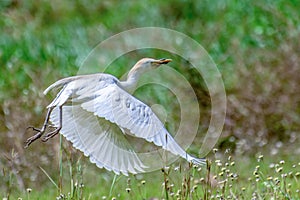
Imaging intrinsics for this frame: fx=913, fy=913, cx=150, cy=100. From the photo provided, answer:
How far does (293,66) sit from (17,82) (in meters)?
2.80

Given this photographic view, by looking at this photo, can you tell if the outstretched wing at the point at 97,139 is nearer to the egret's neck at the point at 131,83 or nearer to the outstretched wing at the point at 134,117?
the egret's neck at the point at 131,83

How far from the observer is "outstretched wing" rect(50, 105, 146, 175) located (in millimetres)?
5387

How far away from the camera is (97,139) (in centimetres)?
546

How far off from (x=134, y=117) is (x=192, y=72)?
3.81m

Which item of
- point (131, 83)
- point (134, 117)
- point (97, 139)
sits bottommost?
point (134, 117)

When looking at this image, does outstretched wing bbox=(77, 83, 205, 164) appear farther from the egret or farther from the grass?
the grass

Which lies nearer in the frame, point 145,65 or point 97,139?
point 97,139

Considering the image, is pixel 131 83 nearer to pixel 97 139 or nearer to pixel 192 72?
pixel 97 139

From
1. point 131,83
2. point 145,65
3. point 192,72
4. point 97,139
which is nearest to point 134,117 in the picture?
point 97,139

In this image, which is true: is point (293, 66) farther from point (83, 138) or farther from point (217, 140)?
point (83, 138)

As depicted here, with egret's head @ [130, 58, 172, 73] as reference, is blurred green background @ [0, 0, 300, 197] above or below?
above

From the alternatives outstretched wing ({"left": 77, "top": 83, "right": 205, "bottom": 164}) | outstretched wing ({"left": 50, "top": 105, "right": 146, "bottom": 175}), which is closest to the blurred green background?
outstretched wing ({"left": 50, "top": 105, "right": 146, "bottom": 175})

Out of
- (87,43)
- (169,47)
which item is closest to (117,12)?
(87,43)

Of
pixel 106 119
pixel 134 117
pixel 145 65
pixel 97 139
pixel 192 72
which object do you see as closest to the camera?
pixel 134 117
